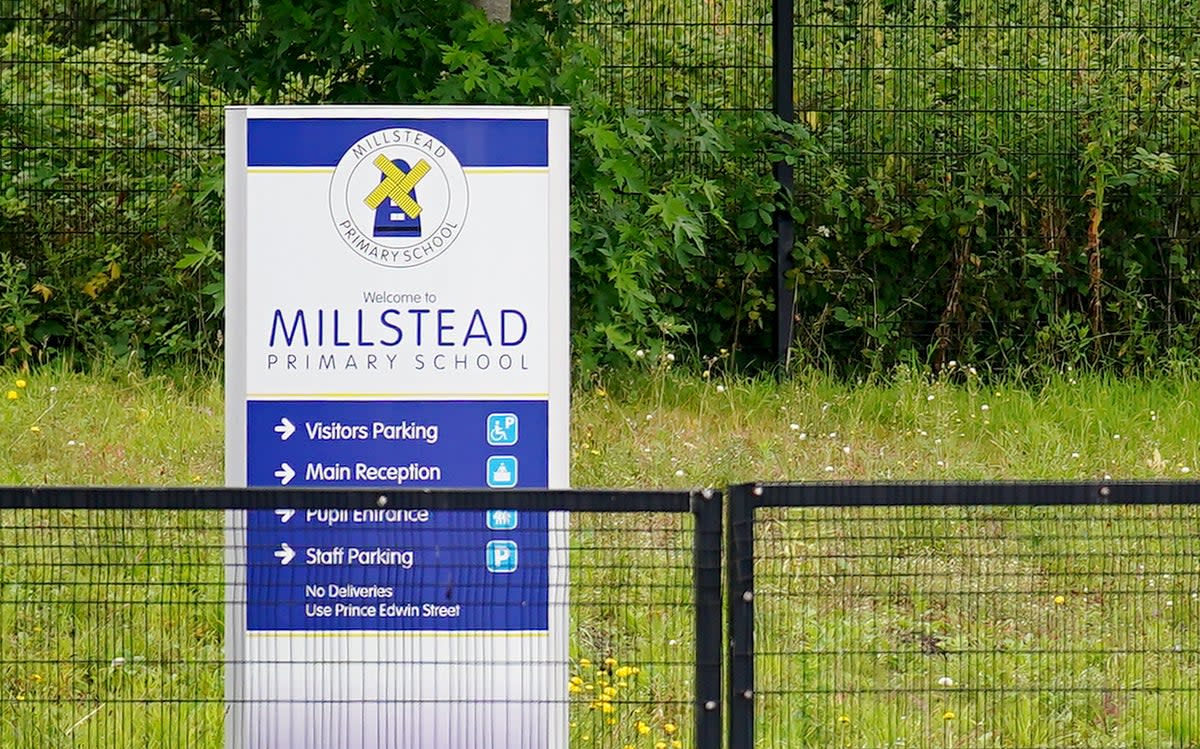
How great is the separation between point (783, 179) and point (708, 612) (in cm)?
602

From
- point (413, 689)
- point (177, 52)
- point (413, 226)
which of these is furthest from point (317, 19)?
point (413, 689)

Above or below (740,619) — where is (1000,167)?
above

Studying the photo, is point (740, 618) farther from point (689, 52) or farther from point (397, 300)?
point (689, 52)

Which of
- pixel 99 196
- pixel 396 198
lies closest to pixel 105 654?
pixel 396 198

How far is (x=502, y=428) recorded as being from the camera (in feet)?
14.2

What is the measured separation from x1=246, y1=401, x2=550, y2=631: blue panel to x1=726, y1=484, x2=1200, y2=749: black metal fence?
57cm

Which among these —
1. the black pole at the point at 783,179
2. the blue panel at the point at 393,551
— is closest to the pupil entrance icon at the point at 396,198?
the blue panel at the point at 393,551

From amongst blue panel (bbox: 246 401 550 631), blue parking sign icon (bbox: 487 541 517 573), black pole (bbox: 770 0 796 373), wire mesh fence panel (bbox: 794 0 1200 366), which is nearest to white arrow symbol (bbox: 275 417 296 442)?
blue panel (bbox: 246 401 550 631)

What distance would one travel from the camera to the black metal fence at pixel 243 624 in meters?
3.81

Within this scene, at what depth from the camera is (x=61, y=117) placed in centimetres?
1018

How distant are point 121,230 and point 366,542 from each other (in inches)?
249

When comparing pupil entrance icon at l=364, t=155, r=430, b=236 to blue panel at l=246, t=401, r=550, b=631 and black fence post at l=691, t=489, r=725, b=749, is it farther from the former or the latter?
black fence post at l=691, t=489, r=725, b=749

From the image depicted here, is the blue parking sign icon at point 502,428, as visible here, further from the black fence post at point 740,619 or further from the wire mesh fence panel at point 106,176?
the wire mesh fence panel at point 106,176

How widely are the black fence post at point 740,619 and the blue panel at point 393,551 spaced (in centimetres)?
48
